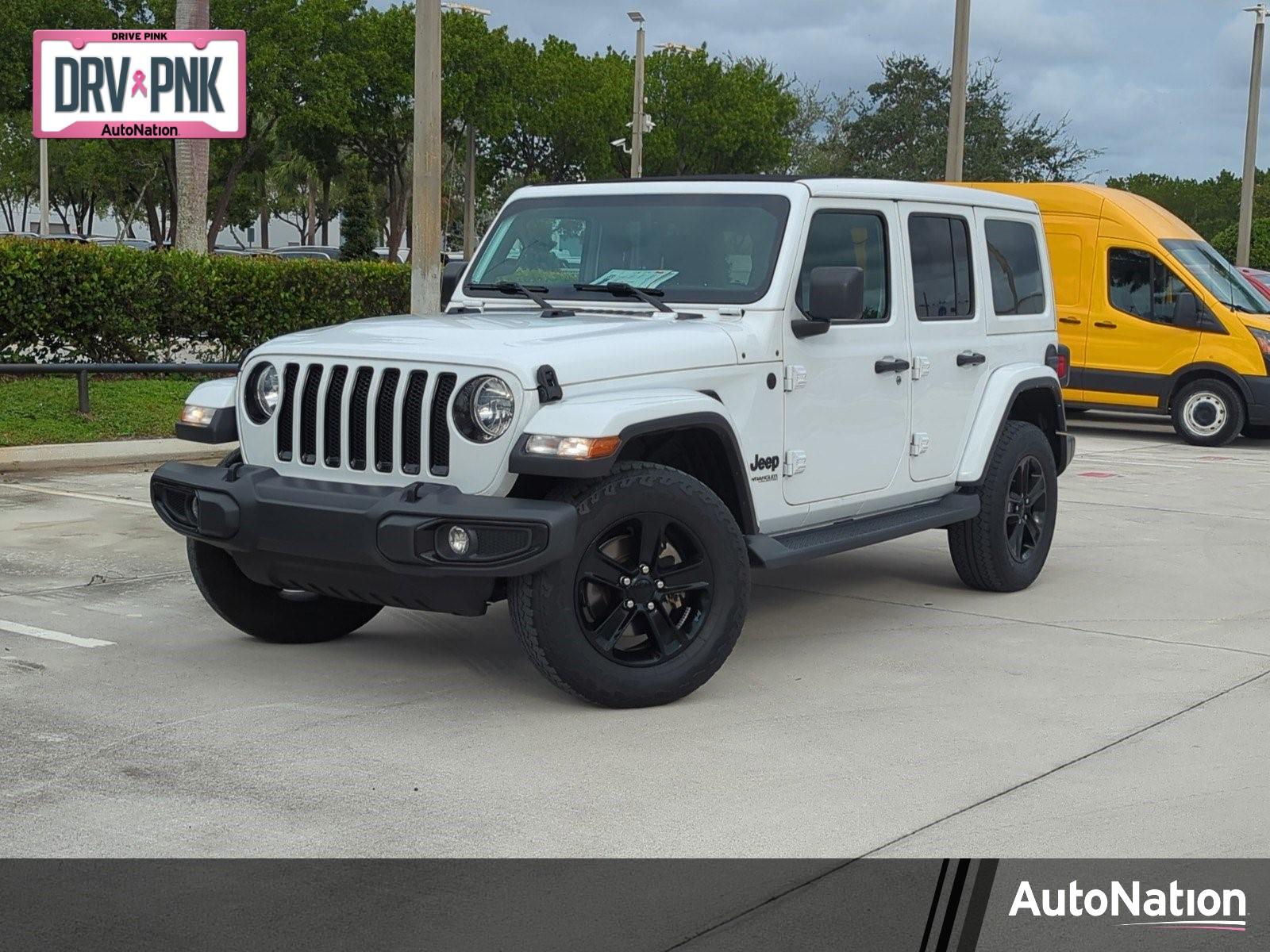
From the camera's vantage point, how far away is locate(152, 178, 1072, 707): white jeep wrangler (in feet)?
18.3

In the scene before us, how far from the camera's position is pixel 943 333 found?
7645 mm

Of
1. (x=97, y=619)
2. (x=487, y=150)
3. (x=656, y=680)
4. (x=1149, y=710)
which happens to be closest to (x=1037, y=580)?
(x=1149, y=710)

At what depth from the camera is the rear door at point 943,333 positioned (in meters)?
7.47

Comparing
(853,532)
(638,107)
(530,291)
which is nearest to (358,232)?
(638,107)

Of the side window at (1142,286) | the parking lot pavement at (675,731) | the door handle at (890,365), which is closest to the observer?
the parking lot pavement at (675,731)

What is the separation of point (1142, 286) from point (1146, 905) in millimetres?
13419

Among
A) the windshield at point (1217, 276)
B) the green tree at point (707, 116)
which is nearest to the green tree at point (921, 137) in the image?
the green tree at point (707, 116)

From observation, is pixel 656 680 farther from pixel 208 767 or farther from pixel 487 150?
pixel 487 150

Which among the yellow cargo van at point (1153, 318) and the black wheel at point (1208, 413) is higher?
the yellow cargo van at point (1153, 318)

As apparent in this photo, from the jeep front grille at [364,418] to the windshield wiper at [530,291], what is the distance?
1.09 meters

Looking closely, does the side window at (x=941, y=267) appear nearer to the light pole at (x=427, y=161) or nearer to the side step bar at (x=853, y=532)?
the side step bar at (x=853, y=532)

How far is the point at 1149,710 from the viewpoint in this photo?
607cm

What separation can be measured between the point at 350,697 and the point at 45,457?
7.04 meters

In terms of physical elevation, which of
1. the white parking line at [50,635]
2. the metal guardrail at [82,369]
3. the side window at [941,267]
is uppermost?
the side window at [941,267]
